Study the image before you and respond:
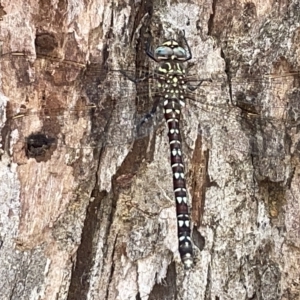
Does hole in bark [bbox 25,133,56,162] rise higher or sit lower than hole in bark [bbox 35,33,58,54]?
lower

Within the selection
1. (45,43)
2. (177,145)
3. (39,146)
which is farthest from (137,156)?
(45,43)

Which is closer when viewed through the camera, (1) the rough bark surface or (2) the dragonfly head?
(1) the rough bark surface

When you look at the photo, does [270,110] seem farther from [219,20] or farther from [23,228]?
[23,228]

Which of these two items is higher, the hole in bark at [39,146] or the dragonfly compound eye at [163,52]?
the dragonfly compound eye at [163,52]

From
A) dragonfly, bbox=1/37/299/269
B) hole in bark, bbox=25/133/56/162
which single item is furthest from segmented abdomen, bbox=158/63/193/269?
hole in bark, bbox=25/133/56/162

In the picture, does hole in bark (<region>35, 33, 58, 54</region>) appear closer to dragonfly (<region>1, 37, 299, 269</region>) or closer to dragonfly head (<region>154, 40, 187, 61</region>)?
dragonfly (<region>1, 37, 299, 269</region>)

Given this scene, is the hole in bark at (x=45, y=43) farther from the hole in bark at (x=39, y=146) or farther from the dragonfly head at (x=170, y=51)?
the dragonfly head at (x=170, y=51)

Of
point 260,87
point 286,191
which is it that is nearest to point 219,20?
point 260,87

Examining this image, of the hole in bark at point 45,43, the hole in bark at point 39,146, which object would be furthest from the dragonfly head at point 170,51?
the hole in bark at point 39,146
